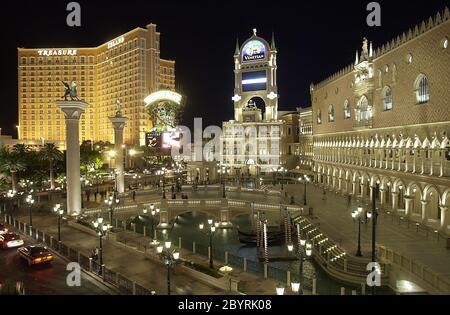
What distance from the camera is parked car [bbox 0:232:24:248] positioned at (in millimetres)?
26297

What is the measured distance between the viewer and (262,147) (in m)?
78.9

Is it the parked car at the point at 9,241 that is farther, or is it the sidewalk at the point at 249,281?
the parked car at the point at 9,241

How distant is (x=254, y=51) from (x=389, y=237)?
193ft

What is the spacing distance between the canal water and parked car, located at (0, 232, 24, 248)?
1305 cm

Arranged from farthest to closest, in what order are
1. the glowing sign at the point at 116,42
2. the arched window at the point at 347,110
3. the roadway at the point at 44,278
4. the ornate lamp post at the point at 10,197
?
the glowing sign at the point at 116,42
the arched window at the point at 347,110
the ornate lamp post at the point at 10,197
the roadway at the point at 44,278

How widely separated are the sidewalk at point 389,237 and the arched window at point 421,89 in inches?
430

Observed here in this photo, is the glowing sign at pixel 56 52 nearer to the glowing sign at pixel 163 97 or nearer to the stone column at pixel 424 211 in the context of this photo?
the glowing sign at pixel 163 97

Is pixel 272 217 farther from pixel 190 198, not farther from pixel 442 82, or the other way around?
pixel 442 82

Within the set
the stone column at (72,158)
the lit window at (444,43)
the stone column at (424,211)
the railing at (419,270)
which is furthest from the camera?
the stone column at (72,158)

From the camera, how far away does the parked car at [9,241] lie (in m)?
26.3

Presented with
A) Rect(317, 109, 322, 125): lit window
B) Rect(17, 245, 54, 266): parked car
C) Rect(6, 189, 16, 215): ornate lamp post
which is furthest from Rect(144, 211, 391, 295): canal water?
Rect(317, 109, 322, 125): lit window

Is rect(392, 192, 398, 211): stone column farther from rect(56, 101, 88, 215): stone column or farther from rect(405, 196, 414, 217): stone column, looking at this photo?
rect(56, 101, 88, 215): stone column

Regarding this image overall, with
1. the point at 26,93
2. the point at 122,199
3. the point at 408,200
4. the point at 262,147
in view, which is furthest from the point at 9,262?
the point at 26,93

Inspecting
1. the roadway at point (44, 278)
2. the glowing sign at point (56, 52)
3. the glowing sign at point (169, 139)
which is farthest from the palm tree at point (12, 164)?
the glowing sign at point (56, 52)
